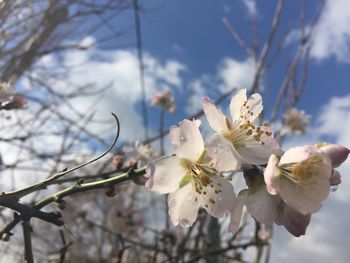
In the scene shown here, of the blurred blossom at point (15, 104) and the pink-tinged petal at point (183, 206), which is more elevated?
the blurred blossom at point (15, 104)

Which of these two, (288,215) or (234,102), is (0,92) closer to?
(234,102)

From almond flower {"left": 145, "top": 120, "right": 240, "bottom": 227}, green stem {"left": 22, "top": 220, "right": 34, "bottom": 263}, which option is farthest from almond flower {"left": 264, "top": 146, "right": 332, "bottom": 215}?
green stem {"left": 22, "top": 220, "right": 34, "bottom": 263}

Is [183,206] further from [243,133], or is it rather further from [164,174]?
[243,133]

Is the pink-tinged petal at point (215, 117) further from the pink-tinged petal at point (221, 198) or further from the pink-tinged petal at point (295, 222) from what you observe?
the pink-tinged petal at point (295, 222)

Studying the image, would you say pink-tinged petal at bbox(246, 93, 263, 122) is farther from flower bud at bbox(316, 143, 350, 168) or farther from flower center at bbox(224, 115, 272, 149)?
flower bud at bbox(316, 143, 350, 168)

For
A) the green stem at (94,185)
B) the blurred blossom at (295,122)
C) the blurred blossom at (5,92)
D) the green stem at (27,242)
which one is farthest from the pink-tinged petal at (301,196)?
the blurred blossom at (295,122)

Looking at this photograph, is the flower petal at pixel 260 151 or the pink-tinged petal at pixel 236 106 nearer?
the flower petal at pixel 260 151

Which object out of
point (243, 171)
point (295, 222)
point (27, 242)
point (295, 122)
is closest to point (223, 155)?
point (243, 171)
